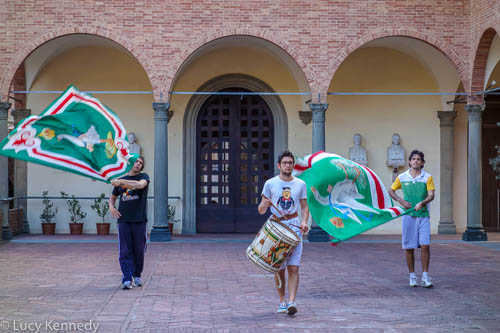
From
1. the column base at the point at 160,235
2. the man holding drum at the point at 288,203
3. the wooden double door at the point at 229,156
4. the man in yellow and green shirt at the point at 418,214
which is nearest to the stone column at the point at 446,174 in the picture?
the wooden double door at the point at 229,156

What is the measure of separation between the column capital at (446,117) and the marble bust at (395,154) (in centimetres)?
127

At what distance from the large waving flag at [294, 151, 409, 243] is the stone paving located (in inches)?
35.4

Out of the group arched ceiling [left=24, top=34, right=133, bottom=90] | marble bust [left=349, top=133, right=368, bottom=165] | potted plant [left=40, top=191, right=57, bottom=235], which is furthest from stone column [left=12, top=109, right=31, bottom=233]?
marble bust [left=349, top=133, right=368, bottom=165]

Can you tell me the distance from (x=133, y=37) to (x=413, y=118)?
7.71 m

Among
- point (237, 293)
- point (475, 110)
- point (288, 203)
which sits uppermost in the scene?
point (475, 110)

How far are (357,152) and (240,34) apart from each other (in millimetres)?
4661

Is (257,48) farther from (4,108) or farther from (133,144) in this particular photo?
A: (4,108)

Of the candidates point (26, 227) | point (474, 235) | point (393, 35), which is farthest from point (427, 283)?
point (26, 227)

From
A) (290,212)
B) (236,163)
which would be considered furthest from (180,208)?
(290,212)

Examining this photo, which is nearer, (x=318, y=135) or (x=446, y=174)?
(x=318, y=135)

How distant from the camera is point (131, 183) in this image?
28.6 feet

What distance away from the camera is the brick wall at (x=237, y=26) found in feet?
51.3

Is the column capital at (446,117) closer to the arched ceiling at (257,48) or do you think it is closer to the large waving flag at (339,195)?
the arched ceiling at (257,48)

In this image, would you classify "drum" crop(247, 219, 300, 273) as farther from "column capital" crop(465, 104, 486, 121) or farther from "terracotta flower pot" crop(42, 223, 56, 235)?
"terracotta flower pot" crop(42, 223, 56, 235)
